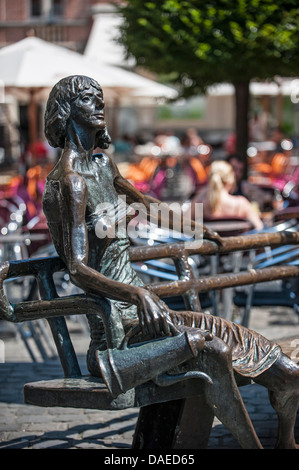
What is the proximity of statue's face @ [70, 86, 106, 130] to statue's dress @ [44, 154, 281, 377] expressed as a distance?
0.19 meters

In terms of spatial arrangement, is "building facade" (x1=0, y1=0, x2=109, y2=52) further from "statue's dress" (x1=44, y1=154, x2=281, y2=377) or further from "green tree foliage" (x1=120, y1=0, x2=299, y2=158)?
"statue's dress" (x1=44, y1=154, x2=281, y2=377)

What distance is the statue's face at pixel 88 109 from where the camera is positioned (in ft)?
10.8

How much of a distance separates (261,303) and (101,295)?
249 cm

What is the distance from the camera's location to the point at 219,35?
29.0 ft

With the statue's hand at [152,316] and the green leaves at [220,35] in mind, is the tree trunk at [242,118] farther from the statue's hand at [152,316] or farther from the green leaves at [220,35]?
the statue's hand at [152,316]

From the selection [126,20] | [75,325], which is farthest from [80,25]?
[75,325]

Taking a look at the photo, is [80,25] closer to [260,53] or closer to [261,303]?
[260,53]

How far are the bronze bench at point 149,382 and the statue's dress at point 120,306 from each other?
11 centimetres

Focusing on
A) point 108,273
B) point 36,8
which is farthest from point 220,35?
point 36,8

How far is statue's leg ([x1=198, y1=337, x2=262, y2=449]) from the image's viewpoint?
3.07 meters

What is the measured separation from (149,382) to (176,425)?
0.38 m

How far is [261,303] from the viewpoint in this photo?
5461mm

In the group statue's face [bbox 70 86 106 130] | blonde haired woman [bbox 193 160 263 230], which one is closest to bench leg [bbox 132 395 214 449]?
statue's face [bbox 70 86 106 130]

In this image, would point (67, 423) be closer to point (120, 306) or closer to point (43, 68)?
point (120, 306)
